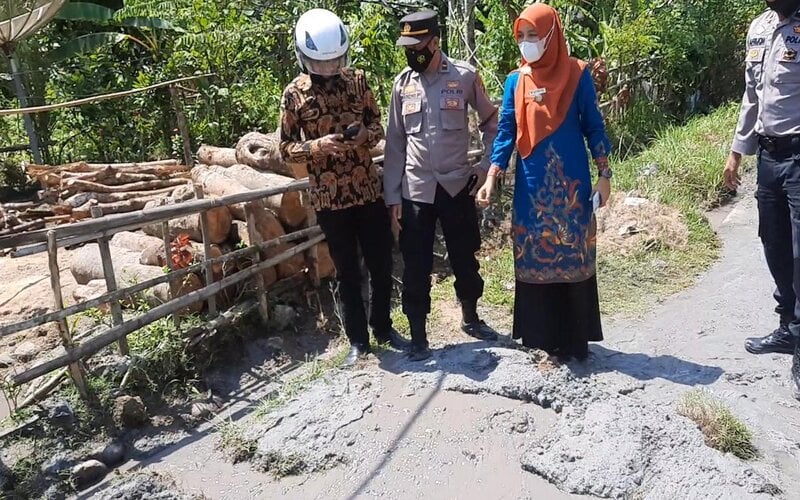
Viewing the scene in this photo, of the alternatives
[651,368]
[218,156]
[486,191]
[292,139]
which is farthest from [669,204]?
[218,156]

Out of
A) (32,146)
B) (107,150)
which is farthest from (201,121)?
(32,146)

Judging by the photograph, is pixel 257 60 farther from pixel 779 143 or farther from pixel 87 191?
pixel 779 143

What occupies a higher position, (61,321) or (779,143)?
(779,143)

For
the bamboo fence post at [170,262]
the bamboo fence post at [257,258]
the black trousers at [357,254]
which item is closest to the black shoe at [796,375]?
the black trousers at [357,254]

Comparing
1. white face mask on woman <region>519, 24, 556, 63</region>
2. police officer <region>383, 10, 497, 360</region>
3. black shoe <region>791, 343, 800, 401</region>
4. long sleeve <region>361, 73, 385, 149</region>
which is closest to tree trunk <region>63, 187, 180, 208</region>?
long sleeve <region>361, 73, 385, 149</region>

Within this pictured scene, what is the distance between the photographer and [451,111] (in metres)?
3.41

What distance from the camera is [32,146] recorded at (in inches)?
376

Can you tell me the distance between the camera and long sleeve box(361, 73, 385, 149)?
354 centimetres

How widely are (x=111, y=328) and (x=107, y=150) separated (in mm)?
6867

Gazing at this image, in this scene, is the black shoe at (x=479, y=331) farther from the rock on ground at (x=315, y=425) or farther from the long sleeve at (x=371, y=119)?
the long sleeve at (x=371, y=119)

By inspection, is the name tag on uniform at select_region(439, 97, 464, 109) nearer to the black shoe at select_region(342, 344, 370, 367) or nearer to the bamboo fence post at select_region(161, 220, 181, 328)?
the black shoe at select_region(342, 344, 370, 367)

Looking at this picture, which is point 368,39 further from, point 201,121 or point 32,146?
point 32,146

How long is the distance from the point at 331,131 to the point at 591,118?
132 cm

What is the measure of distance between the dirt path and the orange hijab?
1.21 m
